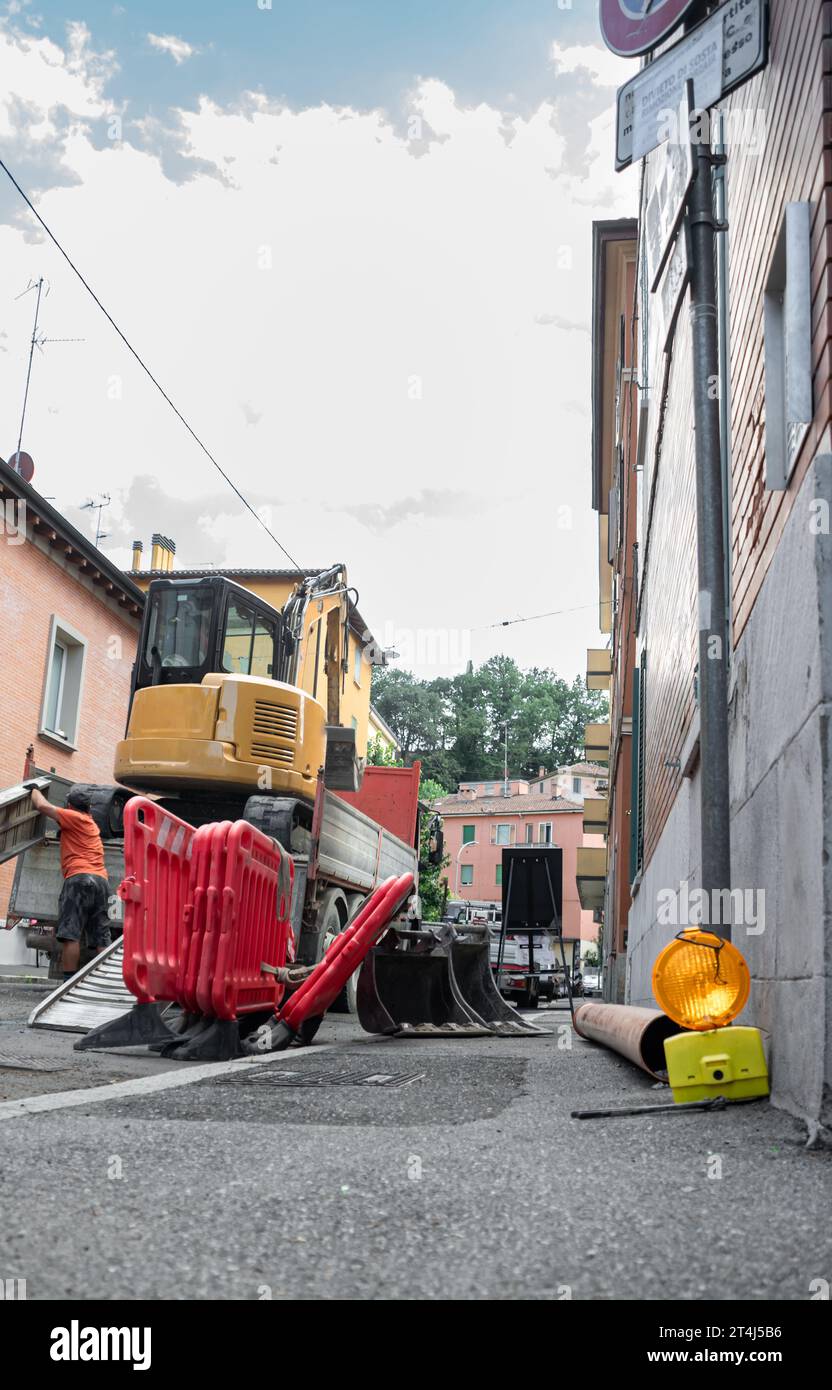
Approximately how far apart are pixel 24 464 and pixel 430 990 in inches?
689

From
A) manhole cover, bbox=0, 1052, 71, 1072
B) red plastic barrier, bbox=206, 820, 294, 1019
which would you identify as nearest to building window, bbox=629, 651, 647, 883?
red plastic barrier, bbox=206, 820, 294, 1019

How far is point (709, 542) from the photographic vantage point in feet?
17.5

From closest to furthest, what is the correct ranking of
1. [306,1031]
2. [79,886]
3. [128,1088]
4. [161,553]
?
[128,1088], [306,1031], [79,886], [161,553]

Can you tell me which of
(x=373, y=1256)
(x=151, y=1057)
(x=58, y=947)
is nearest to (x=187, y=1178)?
(x=373, y=1256)

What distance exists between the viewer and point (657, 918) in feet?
30.6

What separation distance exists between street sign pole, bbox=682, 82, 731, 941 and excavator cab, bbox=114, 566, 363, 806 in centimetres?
689

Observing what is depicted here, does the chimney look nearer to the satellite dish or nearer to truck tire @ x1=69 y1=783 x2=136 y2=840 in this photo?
the satellite dish

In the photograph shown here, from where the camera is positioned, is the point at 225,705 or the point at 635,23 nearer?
the point at 635,23

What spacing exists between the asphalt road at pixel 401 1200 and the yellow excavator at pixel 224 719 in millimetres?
6805

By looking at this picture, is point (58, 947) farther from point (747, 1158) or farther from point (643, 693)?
point (747, 1158)

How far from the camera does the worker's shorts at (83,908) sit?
972 centimetres

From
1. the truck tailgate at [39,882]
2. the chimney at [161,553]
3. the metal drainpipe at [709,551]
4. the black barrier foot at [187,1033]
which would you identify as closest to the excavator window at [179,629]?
the truck tailgate at [39,882]

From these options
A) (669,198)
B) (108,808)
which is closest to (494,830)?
(108,808)

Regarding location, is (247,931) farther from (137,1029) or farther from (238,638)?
(238,638)
